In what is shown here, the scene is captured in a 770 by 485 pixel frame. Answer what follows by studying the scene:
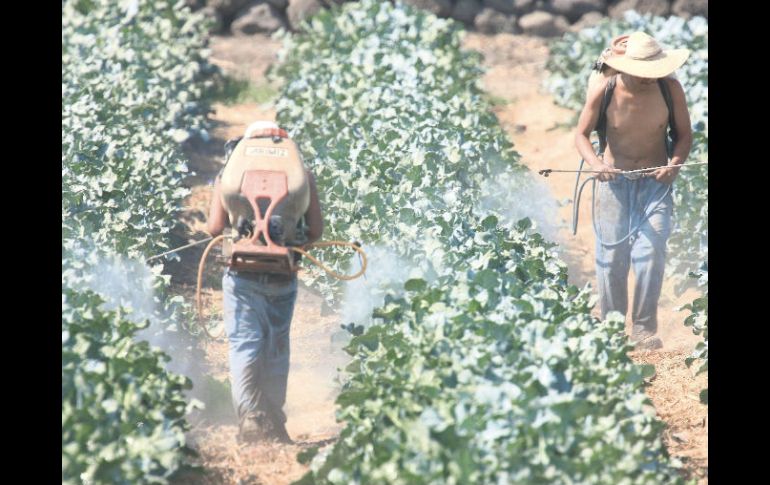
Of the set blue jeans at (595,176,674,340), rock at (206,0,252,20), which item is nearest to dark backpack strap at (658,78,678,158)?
blue jeans at (595,176,674,340)

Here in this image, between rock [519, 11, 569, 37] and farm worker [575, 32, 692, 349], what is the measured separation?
27.2 feet

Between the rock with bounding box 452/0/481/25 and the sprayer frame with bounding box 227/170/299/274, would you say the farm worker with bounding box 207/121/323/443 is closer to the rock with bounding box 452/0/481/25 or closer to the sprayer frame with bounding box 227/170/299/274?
the sprayer frame with bounding box 227/170/299/274

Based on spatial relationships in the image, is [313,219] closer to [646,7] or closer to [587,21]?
[587,21]

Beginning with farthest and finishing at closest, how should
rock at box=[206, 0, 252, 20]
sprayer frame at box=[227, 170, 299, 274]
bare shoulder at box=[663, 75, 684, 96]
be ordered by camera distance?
rock at box=[206, 0, 252, 20] → bare shoulder at box=[663, 75, 684, 96] → sprayer frame at box=[227, 170, 299, 274]

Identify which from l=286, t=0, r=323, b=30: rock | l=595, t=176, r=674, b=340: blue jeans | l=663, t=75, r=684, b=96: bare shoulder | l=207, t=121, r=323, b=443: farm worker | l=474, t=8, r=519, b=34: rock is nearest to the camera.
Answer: l=207, t=121, r=323, b=443: farm worker

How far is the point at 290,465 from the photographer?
20.4 ft

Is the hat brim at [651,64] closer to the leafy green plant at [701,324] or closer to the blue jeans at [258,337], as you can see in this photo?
the leafy green plant at [701,324]

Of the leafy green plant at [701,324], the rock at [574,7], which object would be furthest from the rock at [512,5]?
the leafy green plant at [701,324]

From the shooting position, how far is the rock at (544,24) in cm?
1620

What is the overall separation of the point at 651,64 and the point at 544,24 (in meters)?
8.69

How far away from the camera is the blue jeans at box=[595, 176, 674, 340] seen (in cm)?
802

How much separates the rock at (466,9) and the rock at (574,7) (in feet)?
3.00

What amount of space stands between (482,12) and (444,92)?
5.96 m

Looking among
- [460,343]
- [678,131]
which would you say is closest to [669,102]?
[678,131]
